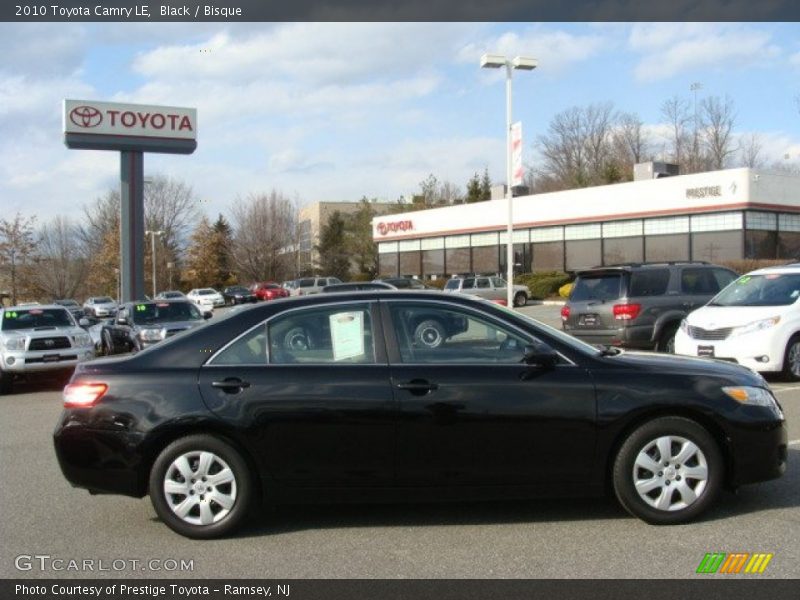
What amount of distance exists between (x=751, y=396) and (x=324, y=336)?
295 cm

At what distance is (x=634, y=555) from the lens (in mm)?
4820

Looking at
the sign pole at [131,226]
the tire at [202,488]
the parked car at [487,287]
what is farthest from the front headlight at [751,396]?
the sign pole at [131,226]

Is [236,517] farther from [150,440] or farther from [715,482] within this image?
[715,482]

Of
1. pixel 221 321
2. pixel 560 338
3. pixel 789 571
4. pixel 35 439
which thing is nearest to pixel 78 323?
pixel 35 439

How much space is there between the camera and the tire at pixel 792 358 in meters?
11.6

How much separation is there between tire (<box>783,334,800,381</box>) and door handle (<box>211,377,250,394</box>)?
8.99m

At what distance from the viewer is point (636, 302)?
1398cm

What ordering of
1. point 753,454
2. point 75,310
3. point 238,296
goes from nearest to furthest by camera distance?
point 753,454, point 75,310, point 238,296

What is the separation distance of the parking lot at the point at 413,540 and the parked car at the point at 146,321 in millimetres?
11369

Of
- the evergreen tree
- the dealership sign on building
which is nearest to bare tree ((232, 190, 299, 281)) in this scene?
the evergreen tree

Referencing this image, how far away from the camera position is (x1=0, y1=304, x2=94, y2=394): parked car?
14312mm

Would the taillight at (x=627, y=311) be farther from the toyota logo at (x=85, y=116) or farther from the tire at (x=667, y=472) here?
the toyota logo at (x=85, y=116)

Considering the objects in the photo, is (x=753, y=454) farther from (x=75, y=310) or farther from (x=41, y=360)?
(x=75, y=310)

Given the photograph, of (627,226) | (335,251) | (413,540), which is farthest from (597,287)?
(335,251)
